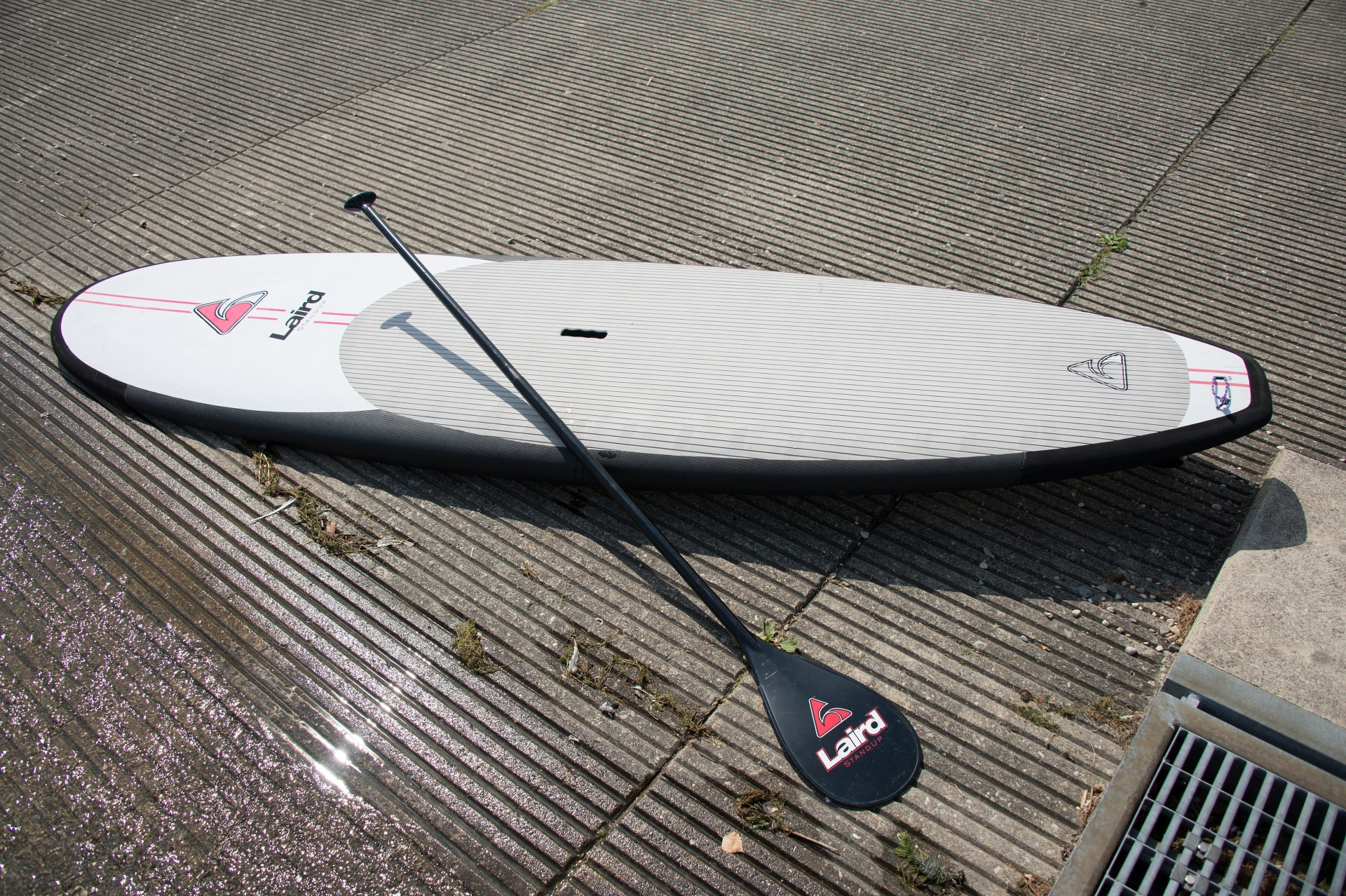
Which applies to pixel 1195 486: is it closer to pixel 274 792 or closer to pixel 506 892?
pixel 506 892

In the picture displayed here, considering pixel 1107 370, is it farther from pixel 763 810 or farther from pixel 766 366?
pixel 763 810

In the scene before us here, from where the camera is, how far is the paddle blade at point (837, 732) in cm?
263

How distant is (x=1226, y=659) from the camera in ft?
8.79

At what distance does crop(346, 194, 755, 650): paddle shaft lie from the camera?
2959mm

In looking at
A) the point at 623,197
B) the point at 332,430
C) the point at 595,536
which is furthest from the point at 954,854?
the point at 623,197

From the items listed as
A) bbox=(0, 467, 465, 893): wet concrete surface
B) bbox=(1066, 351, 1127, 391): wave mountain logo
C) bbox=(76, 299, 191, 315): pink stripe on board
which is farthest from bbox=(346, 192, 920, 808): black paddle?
bbox=(76, 299, 191, 315): pink stripe on board

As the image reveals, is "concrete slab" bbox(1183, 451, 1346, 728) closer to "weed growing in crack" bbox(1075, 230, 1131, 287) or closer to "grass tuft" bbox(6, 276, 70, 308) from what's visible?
"weed growing in crack" bbox(1075, 230, 1131, 287)

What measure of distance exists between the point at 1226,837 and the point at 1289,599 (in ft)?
3.23

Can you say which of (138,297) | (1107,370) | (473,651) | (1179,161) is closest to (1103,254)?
(1179,161)

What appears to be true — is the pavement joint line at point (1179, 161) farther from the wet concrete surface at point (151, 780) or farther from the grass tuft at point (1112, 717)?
the wet concrete surface at point (151, 780)

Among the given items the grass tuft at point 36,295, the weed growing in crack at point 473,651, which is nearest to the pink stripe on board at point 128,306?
the grass tuft at point 36,295

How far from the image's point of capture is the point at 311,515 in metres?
3.49

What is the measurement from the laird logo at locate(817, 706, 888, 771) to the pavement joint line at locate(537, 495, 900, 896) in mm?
397

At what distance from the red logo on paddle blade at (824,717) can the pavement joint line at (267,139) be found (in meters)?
5.27
